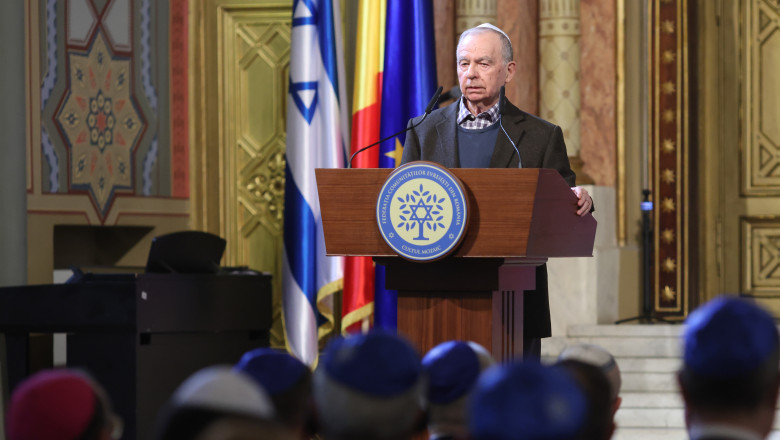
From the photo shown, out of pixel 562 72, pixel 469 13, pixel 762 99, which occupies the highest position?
pixel 469 13

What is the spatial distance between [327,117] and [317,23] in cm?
48

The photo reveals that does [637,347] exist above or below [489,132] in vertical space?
below

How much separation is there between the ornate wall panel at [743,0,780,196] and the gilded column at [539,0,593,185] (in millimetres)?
1226

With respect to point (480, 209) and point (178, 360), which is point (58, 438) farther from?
point (178, 360)

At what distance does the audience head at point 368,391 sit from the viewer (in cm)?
89

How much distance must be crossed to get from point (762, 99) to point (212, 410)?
6370 mm

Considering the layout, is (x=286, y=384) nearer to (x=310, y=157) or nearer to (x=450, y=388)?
(x=450, y=388)

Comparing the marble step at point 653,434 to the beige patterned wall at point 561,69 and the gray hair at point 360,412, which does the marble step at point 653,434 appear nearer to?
the beige patterned wall at point 561,69

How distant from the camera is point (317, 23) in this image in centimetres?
536

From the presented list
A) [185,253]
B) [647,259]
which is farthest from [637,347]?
[185,253]

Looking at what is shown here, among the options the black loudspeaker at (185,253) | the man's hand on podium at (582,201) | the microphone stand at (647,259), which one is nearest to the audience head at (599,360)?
the man's hand on podium at (582,201)

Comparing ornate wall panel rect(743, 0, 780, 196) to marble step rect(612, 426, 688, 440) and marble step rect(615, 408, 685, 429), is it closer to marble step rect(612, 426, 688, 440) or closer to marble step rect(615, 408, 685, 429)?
marble step rect(615, 408, 685, 429)

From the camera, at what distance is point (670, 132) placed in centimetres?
665

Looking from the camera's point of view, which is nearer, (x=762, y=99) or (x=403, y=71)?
(x=403, y=71)
